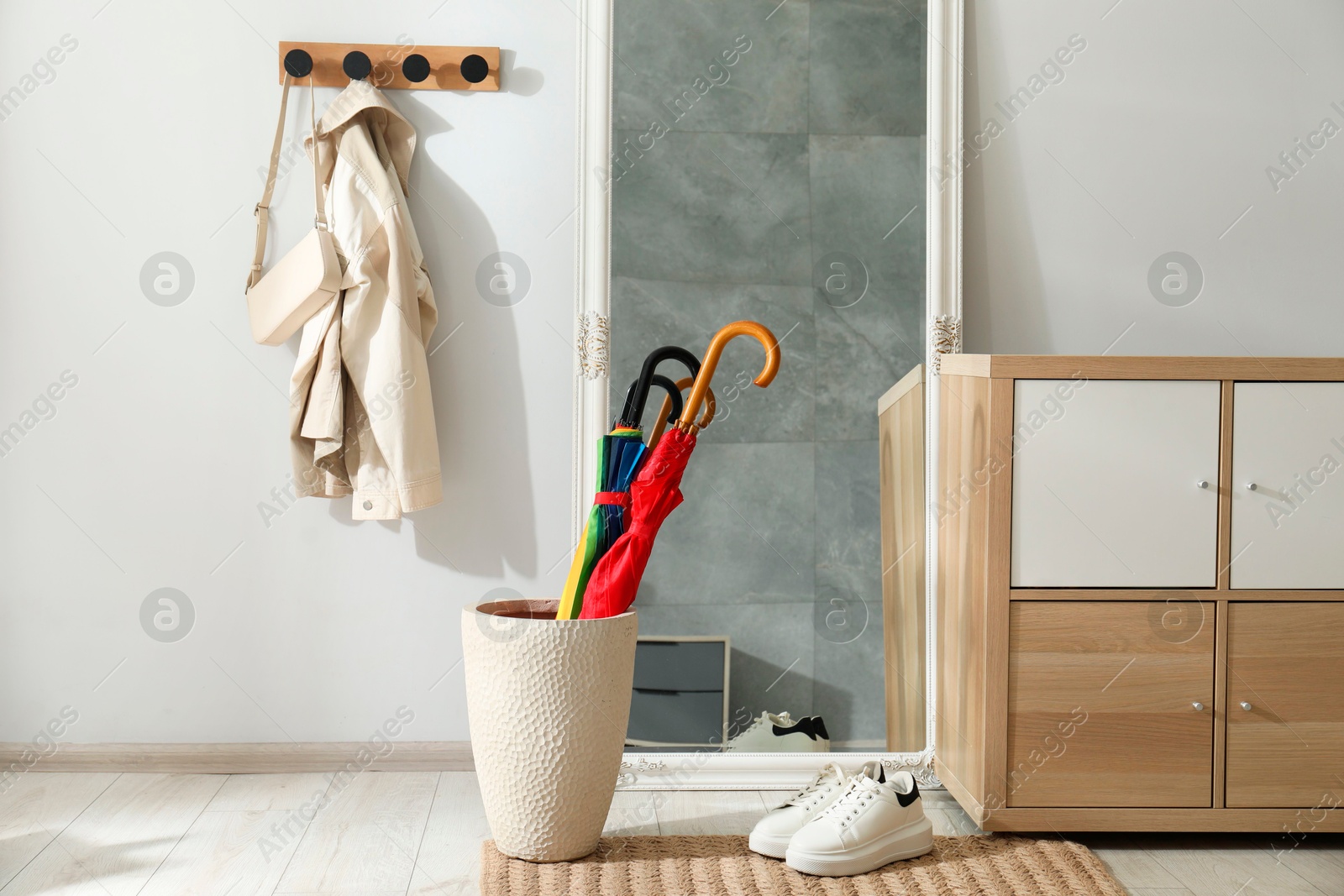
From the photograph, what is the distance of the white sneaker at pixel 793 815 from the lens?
1.64 m

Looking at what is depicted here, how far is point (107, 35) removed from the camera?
6.45 feet

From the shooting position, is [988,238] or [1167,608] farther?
[988,238]

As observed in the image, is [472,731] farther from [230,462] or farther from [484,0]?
[484,0]

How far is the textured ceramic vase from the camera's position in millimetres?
1557

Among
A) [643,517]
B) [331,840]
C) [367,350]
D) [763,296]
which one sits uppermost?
[763,296]

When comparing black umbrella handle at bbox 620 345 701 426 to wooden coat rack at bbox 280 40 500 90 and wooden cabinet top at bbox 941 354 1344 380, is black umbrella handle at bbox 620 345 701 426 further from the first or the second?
wooden coat rack at bbox 280 40 500 90

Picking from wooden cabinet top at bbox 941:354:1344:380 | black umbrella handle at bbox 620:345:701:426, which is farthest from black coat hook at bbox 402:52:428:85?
wooden cabinet top at bbox 941:354:1344:380

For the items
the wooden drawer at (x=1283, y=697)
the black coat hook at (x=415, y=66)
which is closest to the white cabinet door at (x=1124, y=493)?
the wooden drawer at (x=1283, y=697)

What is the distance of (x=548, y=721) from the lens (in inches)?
61.5

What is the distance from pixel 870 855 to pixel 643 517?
0.68m

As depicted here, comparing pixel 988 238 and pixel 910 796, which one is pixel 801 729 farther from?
pixel 988 238

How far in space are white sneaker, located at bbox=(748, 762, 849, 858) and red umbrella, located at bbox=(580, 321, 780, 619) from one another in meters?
0.46

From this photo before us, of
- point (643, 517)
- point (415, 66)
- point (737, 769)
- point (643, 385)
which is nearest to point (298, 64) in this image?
point (415, 66)

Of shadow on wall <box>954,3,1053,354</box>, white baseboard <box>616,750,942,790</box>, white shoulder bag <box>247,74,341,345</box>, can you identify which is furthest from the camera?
shadow on wall <box>954,3,1053,354</box>
